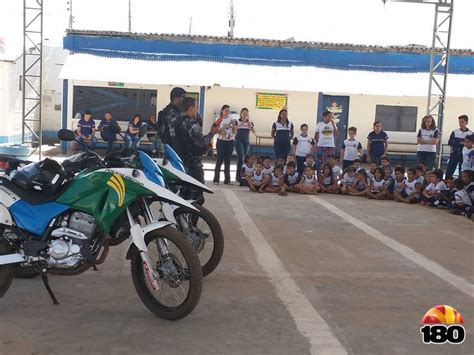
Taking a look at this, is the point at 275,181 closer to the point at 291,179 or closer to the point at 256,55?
the point at 291,179

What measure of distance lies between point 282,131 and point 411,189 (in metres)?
3.23

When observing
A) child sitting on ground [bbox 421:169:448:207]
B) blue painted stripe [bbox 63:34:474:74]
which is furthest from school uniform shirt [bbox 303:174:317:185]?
blue painted stripe [bbox 63:34:474:74]

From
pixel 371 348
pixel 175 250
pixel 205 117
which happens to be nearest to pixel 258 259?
pixel 175 250

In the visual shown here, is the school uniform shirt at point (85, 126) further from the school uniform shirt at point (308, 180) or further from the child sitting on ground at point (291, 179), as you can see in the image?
the school uniform shirt at point (308, 180)

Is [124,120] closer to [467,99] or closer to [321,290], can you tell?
[467,99]

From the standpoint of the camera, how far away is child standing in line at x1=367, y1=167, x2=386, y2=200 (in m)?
11.3

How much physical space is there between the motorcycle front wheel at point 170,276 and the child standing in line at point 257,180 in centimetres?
720

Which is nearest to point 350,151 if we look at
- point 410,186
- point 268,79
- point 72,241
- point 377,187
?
point 377,187

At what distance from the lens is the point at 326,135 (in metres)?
12.8

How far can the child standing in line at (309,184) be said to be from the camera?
11.6 meters

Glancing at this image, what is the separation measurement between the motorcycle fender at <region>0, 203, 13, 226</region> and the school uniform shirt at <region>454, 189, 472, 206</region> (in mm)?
7395

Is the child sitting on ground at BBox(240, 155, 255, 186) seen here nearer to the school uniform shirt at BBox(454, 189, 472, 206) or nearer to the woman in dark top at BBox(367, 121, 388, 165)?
the woman in dark top at BBox(367, 121, 388, 165)

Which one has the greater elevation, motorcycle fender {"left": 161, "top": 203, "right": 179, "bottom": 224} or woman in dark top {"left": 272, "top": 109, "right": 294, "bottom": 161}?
woman in dark top {"left": 272, "top": 109, "right": 294, "bottom": 161}

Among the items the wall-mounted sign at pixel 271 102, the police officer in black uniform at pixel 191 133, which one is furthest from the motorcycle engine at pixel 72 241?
the wall-mounted sign at pixel 271 102
